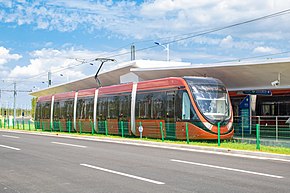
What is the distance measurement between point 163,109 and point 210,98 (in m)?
2.85

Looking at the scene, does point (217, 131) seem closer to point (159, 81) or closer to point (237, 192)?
point (159, 81)

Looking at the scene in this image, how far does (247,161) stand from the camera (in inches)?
583

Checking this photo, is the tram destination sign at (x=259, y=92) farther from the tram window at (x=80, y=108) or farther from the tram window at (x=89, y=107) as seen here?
the tram window at (x=80, y=108)

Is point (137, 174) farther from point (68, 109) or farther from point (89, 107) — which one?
point (68, 109)

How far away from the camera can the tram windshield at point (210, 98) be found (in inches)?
906

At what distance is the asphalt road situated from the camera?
Answer: 9.23 metres

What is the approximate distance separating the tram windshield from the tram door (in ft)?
4.46

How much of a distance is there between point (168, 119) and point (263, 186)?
14.9 meters

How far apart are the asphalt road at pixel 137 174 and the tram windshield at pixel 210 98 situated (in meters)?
7.63

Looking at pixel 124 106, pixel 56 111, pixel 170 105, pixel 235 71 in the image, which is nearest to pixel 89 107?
pixel 124 106

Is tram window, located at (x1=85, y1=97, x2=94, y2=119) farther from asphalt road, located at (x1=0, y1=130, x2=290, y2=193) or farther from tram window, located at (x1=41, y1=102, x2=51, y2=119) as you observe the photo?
asphalt road, located at (x1=0, y1=130, x2=290, y2=193)

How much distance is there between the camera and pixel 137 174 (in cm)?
1109

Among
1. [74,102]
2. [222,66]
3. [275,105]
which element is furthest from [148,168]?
[74,102]

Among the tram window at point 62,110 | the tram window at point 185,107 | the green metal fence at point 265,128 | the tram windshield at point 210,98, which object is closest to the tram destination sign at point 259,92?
the green metal fence at point 265,128
